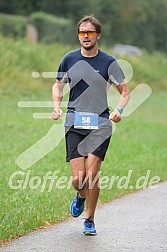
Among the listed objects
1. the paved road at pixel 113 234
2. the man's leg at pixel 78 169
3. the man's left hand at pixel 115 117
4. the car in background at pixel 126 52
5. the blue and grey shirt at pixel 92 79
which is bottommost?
the car in background at pixel 126 52

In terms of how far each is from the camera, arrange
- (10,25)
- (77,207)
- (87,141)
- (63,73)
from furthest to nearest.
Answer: (10,25), (77,207), (63,73), (87,141)

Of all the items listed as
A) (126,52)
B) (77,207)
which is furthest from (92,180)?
(126,52)

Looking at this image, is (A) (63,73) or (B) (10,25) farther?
(B) (10,25)

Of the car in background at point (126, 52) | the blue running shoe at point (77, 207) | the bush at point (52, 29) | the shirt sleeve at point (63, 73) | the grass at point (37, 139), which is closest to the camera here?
the shirt sleeve at point (63, 73)

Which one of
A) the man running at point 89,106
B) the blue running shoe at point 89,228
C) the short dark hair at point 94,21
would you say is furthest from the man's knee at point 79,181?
the short dark hair at point 94,21

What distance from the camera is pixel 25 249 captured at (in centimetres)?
741

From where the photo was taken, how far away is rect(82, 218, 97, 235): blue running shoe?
822 cm

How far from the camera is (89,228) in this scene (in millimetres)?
8242

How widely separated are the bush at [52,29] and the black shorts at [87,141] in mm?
39265

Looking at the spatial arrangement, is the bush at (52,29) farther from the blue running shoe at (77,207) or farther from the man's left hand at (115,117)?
the man's left hand at (115,117)

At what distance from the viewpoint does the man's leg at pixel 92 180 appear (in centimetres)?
820

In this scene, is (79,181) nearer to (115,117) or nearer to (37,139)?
(115,117)

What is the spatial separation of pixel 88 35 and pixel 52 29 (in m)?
41.8

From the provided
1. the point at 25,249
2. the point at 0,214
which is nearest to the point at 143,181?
the point at 0,214
